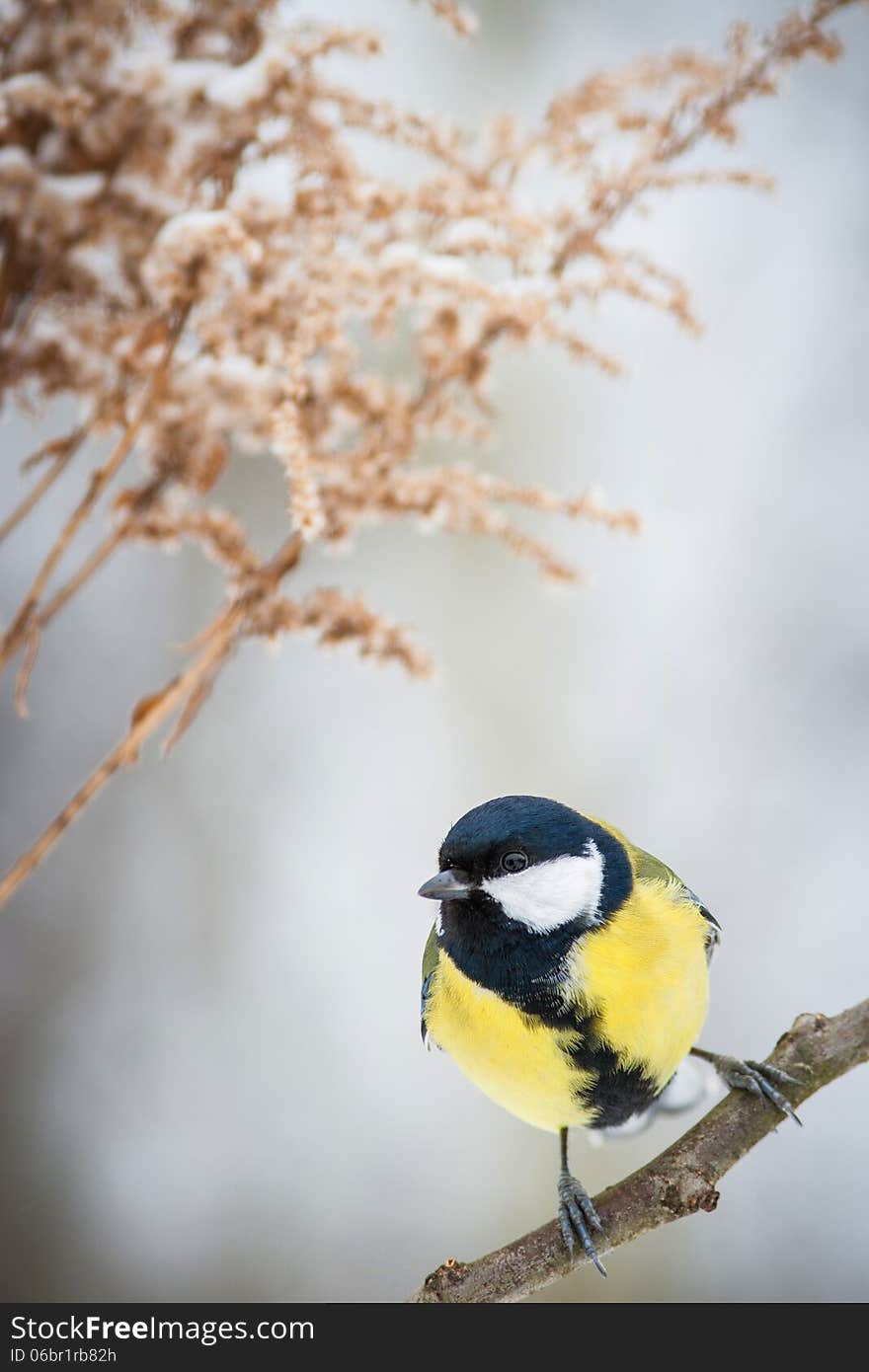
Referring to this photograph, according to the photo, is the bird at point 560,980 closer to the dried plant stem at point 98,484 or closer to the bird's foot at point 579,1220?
the bird's foot at point 579,1220

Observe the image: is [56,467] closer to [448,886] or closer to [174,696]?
[174,696]

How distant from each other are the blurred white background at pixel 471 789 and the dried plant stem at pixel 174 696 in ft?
1.76

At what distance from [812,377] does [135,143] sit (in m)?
0.91

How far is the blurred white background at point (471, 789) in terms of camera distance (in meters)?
1.11

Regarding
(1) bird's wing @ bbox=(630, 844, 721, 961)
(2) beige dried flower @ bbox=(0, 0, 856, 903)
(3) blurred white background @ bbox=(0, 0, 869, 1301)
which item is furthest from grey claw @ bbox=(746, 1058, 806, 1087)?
(3) blurred white background @ bbox=(0, 0, 869, 1301)

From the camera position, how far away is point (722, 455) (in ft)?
4.16

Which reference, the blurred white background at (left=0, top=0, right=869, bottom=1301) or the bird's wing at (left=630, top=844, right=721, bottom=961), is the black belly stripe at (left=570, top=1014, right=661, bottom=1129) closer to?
the bird's wing at (left=630, top=844, right=721, bottom=961)

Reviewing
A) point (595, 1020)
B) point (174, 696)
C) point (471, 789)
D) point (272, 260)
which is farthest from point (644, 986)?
point (471, 789)

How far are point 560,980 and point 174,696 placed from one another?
220 mm

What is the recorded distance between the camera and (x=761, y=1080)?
1.59 ft

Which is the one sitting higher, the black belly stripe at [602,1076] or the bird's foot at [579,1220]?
the black belly stripe at [602,1076]

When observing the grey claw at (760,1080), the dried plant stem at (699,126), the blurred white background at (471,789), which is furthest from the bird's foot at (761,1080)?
the blurred white background at (471,789)

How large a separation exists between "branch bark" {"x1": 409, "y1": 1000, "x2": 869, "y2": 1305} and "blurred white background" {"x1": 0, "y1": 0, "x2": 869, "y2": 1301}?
1.96ft

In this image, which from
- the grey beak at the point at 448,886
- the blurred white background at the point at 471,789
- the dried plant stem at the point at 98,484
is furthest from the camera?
the blurred white background at the point at 471,789
